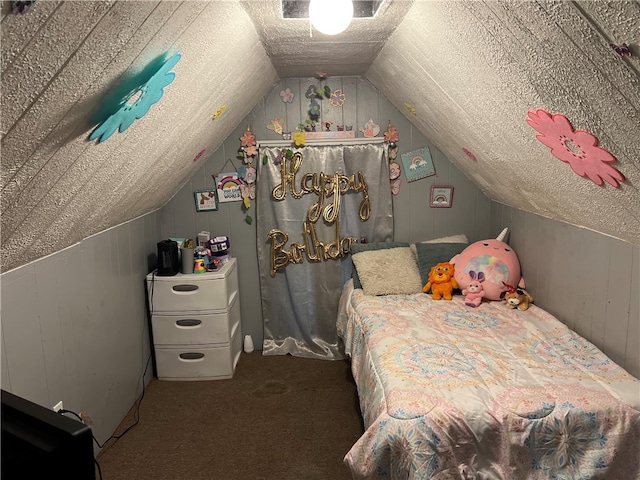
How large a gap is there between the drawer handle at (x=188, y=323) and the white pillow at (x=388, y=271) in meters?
1.04

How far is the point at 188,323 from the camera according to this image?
322 centimetres

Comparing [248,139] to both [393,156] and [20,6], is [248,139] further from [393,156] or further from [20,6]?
[20,6]

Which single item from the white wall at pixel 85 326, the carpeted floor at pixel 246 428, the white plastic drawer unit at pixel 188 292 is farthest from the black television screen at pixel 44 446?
the white plastic drawer unit at pixel 188 292

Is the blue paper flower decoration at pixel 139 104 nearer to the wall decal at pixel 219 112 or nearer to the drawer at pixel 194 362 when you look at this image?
the wall decal at pixel 219 112

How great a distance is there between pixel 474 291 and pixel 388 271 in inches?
21.6

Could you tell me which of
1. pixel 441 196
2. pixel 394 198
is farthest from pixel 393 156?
pixel 441 196

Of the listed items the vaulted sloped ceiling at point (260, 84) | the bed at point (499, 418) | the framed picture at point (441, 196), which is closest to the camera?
the vaulted sloped ceiling at point (260, 84)

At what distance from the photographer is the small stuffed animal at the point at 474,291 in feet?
9.51

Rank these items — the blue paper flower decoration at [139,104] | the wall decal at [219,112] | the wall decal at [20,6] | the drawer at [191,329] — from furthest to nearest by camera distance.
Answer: the drawer at [191,329] → the wall decal at [219,112] → the blue paper flower decoration at [139,104] → the wall decal at [20,6]

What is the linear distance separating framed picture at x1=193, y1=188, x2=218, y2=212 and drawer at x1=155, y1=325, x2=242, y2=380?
0.94 meters

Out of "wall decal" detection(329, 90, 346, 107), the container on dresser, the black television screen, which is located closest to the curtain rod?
"wall decal" detection(329, 90, 346, 107)

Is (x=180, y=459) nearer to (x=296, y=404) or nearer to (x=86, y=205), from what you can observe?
(x=296, y=404)

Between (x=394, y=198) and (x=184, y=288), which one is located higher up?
(x=394, y=198)

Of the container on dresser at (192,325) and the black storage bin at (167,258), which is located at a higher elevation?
the black storage bin at (167,258)
